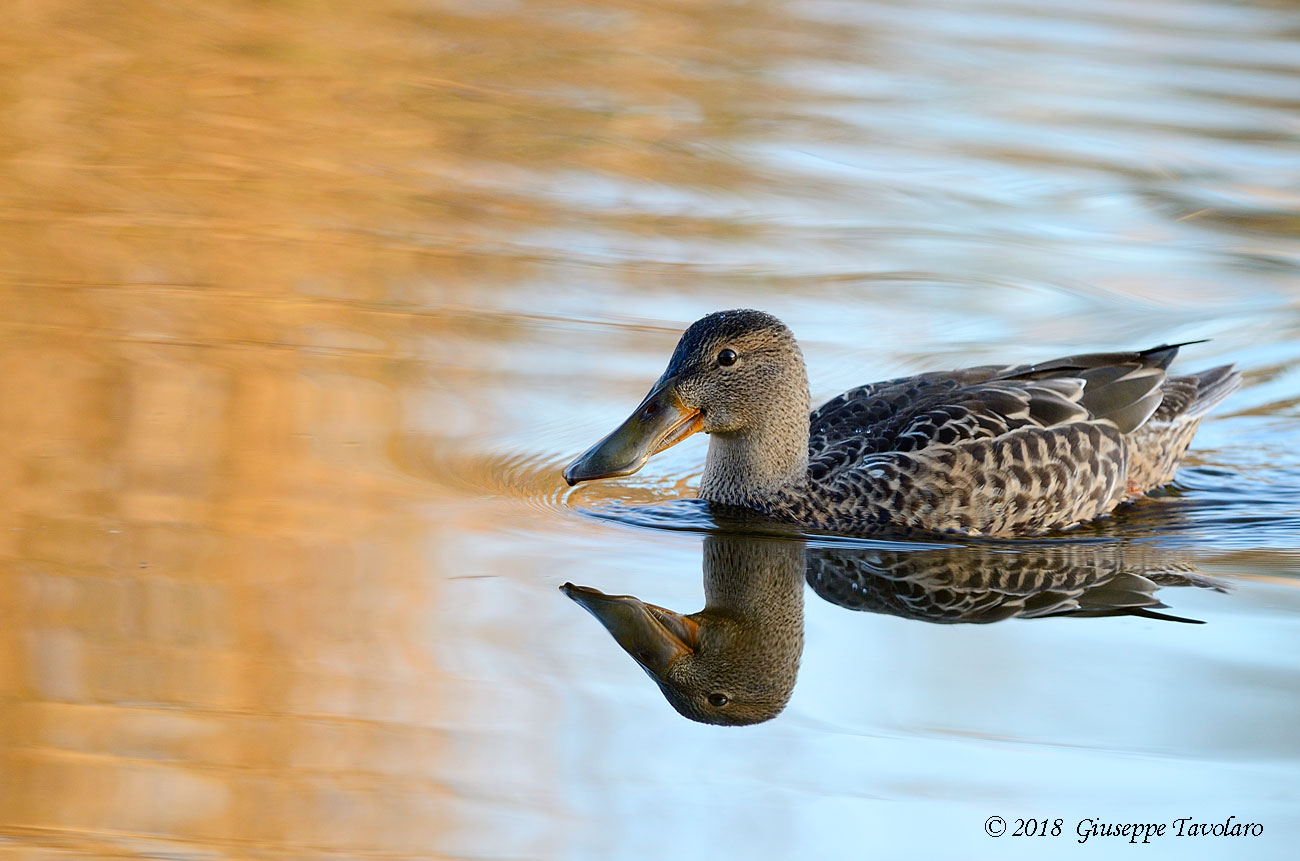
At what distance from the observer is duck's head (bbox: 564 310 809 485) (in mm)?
7352

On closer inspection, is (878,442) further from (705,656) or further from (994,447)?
(705,656)

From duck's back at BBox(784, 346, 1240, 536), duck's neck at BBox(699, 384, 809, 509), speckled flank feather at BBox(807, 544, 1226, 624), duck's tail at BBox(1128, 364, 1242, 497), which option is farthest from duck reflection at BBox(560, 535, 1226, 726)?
duck's tail at BBox(1128, 364, 1242, 497)

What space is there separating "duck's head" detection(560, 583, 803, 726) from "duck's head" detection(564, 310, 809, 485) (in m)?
1.17

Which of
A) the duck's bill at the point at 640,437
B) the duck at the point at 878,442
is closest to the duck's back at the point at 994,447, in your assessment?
the duck at the point at 878,442

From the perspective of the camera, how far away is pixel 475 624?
233 inches

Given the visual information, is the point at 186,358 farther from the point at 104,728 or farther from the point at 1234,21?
the point at 1234,21

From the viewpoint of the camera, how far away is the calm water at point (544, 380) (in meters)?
5.04

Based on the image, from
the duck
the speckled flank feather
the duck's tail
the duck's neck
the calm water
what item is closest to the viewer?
the calm water

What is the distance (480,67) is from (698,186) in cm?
332

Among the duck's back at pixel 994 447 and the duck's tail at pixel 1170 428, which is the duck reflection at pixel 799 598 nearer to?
the duck's back at pixel 994 447

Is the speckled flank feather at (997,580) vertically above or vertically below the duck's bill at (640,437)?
below

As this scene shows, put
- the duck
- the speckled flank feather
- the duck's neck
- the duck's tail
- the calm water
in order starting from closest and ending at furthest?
the calm water
the speckled flank feather
the duck
the duck's neck
the duck's tail

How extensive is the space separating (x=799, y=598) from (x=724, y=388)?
4.17ft

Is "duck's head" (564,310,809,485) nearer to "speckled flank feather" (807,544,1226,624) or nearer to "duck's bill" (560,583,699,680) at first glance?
"speckled flank feather" (807,544,1226,624)
